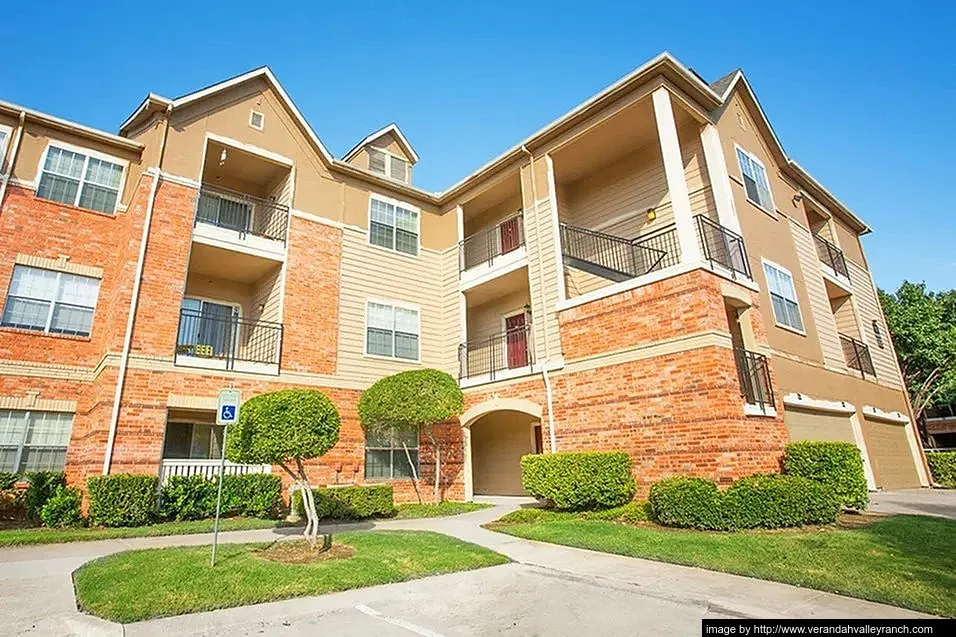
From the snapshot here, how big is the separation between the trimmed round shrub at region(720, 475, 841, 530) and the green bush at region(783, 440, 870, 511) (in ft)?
2.55

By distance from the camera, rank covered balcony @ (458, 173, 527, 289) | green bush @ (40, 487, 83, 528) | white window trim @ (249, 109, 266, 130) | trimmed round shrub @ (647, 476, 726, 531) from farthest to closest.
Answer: covered balcony @ (458, 173, 527, 289)
white window trim @ (249, 109, 266, 130)
green bush @ (40, 487, 83, 528)
trimmed round shrub @ (647, 476, 726, 531)

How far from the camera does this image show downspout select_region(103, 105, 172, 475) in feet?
34.4

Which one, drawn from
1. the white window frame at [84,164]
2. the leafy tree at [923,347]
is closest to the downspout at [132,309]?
the white window frame at [84,164]

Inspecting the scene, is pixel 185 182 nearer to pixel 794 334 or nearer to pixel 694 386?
pixel 694 386

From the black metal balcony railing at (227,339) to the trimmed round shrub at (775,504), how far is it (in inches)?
429

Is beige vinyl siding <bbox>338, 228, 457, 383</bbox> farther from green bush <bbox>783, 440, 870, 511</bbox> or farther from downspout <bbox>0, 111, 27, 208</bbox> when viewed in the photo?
green bush <bbox>783, 440, 870, 511</bbox>

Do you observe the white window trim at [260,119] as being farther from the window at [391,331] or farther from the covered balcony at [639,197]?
the covered balcony at [639,197]

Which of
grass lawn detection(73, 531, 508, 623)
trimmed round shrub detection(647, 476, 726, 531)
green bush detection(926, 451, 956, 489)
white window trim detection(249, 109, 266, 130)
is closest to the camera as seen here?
grass lawn detection(73, 531, 508, 623)

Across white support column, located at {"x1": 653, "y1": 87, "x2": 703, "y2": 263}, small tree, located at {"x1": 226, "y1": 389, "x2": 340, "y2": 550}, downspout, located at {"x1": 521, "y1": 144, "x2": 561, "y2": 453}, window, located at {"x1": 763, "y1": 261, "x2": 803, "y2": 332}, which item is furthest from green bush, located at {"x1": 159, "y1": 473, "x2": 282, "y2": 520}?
window, located at {"x1": 763, "y1": 261, "x2": 803, "y2": 332}

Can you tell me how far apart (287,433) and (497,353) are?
10.0 metres

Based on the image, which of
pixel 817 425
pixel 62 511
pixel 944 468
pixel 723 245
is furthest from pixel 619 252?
pixel 944 468

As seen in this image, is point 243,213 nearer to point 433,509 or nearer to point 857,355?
point 433,509

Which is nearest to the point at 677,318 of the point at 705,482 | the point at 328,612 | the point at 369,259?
the point at 705,482

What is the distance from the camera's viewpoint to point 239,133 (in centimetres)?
1433
